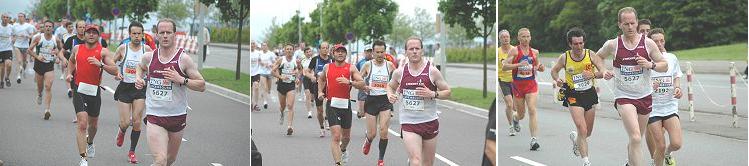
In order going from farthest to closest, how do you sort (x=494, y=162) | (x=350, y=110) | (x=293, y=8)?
(x=350, y=110) → (x=293, y=8) → (x=494, y=162)

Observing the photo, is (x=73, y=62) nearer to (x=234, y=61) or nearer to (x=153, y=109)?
(x=153, y=109)

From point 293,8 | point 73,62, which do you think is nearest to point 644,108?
point 293,8

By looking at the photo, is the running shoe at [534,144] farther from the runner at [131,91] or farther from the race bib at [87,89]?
the race bib at [87,89]

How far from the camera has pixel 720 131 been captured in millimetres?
4648

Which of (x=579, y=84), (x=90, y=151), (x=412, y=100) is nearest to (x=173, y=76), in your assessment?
(x=90, y=151)

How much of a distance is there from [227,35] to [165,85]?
0.54 metres

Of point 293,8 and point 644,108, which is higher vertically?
point 293,8

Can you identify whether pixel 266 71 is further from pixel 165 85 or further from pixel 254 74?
pixel 165 85

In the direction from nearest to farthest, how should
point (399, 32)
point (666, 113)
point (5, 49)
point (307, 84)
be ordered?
1. point (666, 113)
2. point (399, 32)
3. point (5, 49)
4. point (307, 84)

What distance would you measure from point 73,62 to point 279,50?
4.07 feet

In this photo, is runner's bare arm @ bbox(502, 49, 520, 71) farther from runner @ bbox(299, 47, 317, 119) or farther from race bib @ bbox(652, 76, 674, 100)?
runner @ bbox(299, 47, 317, 119)

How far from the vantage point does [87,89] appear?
484 centimetres

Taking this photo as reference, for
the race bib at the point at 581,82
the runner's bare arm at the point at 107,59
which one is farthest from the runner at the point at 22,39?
the race bib at the point at 581,82

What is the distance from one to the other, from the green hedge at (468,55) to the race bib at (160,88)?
159 cm
